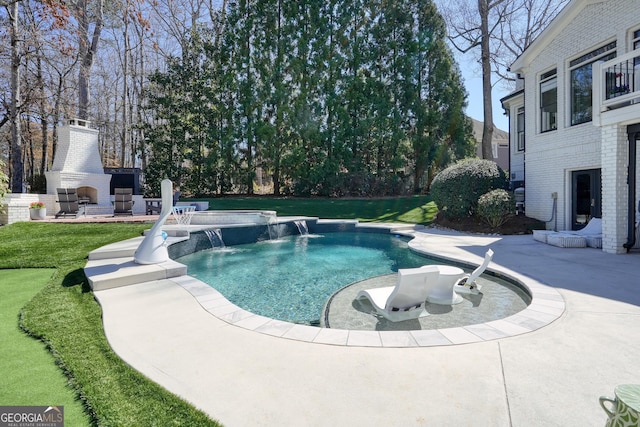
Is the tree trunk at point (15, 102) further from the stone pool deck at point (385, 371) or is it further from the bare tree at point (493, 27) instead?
the bare tree at point (493, 27)

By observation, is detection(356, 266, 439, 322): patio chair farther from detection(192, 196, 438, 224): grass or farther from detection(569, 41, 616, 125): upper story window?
detection(192, 196, 438, 224): grass

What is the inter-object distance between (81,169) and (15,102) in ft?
13.0

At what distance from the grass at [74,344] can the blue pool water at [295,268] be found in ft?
6.46

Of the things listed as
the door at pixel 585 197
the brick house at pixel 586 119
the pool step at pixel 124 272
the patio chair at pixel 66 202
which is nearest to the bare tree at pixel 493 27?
the brick house at pixel 586 119

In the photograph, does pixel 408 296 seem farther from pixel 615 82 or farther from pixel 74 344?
pixel 615 82

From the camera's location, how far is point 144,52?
27938 mm

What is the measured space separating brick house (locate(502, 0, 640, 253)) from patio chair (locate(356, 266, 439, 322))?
5.45 metres

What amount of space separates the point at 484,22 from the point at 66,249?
67.2 ft

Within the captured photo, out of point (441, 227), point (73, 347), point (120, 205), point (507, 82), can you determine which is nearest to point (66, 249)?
point (73, 347)

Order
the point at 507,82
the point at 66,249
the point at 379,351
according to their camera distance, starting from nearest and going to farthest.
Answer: the point at 379,351 → the point at 66,249 → the point at 507,82

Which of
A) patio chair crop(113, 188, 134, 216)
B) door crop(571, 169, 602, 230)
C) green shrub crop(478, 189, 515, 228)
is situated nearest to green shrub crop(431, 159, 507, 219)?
green shrub crop(478, 189, 515, 228)

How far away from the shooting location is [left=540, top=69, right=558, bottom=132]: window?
1049cm

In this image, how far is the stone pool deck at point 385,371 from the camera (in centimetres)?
207

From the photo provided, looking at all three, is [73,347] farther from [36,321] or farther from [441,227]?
[441,227]
